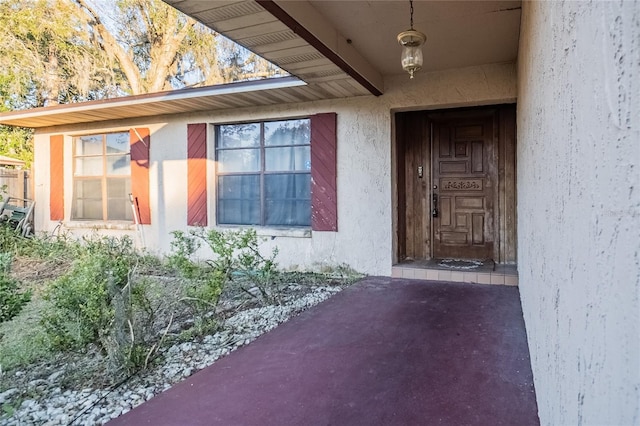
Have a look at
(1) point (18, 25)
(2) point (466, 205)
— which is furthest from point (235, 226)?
(1) point (18, 25)

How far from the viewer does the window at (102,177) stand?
7098 mm

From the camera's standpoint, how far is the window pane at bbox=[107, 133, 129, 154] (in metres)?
7.08

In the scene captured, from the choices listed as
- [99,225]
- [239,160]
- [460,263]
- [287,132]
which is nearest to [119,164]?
[99,225]

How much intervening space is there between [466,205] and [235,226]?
3455 mm

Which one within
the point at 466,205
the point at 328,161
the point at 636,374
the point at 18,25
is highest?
the point at 18,25

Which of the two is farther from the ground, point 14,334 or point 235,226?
point 235,226

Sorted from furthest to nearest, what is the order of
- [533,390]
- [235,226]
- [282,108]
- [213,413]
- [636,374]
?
[235,226] → [282,108] → [533,390] → [213,413] → [636,374]

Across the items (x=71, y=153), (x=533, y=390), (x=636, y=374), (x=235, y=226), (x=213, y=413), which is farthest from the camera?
(x=71, y=153)

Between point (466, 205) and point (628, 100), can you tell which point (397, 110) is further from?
point (628, 100)

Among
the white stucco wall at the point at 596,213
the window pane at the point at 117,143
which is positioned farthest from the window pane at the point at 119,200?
the white stucco wall at the point at 596,213

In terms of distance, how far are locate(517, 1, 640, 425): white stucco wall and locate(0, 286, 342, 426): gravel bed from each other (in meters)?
2.07

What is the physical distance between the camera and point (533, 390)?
7.22 ft

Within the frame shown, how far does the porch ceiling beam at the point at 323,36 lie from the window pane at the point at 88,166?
5.25 m

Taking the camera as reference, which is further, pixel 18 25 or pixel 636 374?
pixel 18 25
